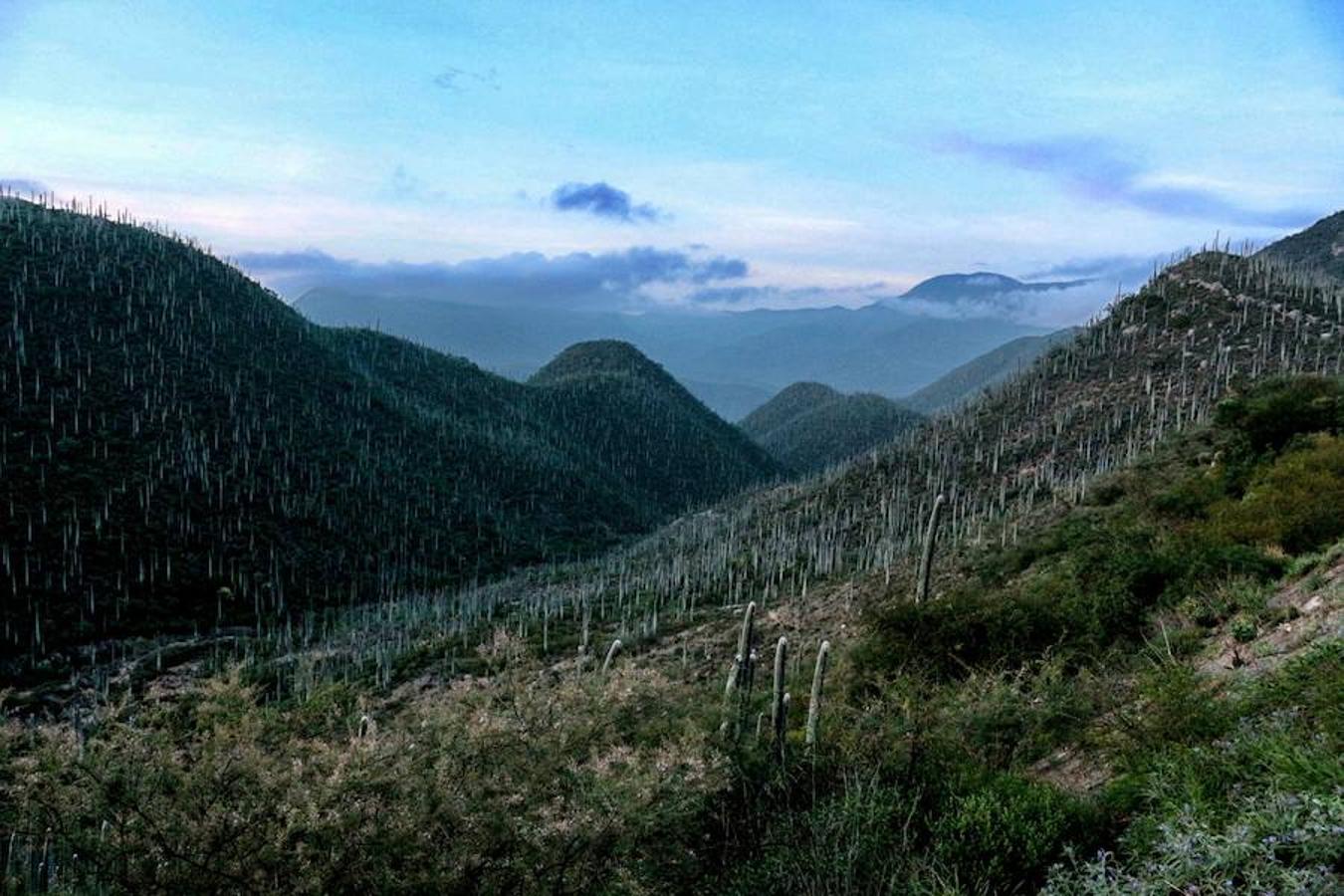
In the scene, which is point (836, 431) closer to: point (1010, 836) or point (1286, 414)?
point (1286, 414)

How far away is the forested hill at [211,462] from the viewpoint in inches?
2085

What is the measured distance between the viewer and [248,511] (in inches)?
2530

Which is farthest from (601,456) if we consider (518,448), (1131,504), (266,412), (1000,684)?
(1000,684)

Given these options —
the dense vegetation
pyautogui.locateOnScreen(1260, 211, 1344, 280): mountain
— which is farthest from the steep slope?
the dense vegetation

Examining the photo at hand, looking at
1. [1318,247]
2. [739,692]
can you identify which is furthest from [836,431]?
[739,692]

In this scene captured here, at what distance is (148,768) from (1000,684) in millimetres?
12283

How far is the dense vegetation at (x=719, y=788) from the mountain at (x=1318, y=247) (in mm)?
101157

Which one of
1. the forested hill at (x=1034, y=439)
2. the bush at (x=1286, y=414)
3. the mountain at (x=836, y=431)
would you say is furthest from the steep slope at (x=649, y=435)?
the bush at (x=1286, y=414)

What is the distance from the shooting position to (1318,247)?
101 metres

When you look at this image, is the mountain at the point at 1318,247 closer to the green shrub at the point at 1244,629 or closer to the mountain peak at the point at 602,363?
the green shrub at the point at 1244,629

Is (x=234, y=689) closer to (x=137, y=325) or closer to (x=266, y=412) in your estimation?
(x=266, y=412)

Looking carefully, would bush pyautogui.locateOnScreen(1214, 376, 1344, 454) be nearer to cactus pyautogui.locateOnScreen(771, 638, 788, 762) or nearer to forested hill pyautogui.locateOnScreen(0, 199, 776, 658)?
cactus pyautogui.locateOnScreen(771, 638, 788, 762)

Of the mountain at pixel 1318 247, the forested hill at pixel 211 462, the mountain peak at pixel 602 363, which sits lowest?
the forested hill at pixel 211 462

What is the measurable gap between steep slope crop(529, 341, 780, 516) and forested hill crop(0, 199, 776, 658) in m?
12.7
